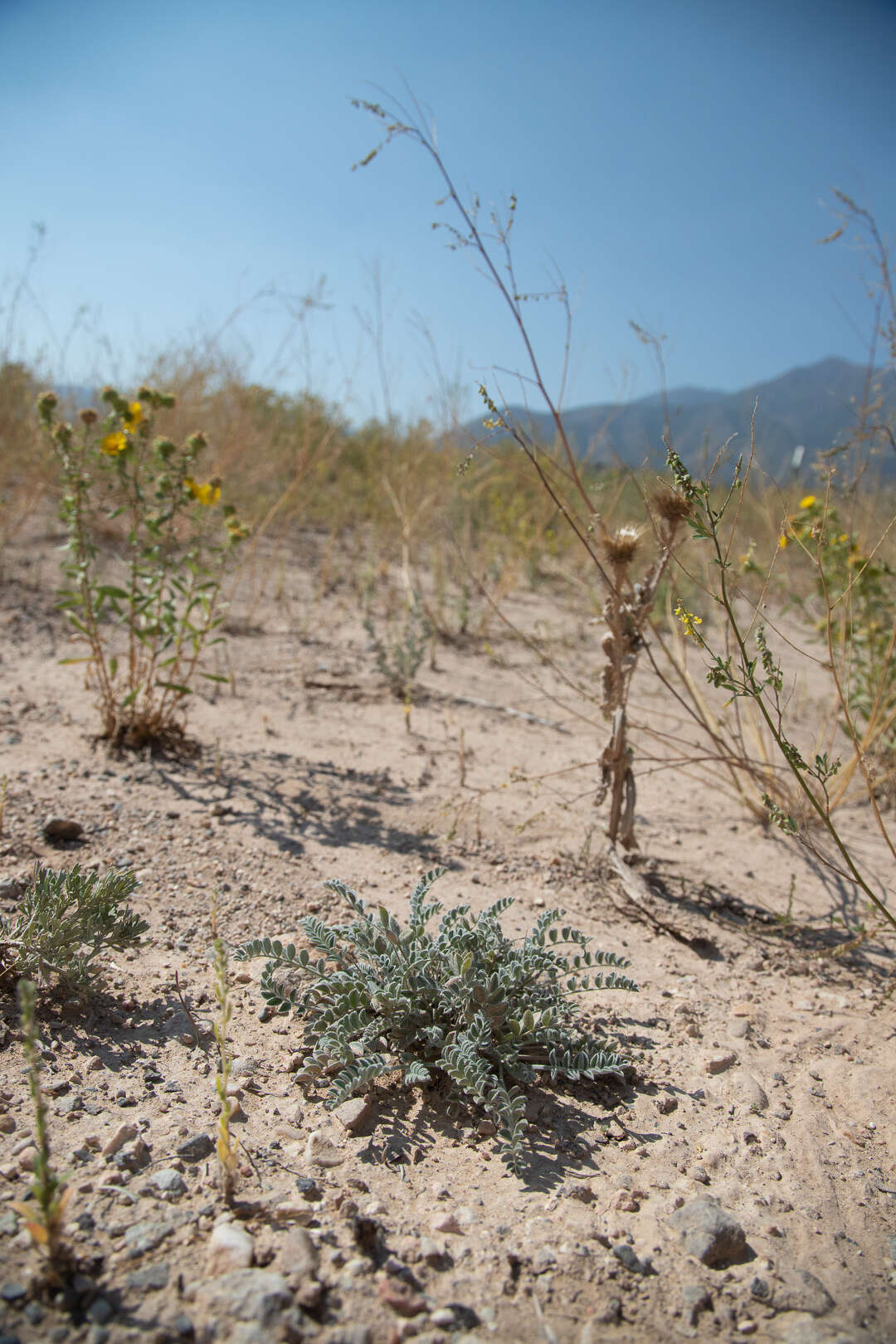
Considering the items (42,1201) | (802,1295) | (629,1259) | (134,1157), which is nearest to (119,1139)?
(134,1157)

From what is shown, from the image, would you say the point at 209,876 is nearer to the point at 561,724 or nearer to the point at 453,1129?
the point at 453,1129

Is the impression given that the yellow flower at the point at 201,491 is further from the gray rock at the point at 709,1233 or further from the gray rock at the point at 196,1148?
the gray rock at the point at 709,1233

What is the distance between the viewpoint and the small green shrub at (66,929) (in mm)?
1424

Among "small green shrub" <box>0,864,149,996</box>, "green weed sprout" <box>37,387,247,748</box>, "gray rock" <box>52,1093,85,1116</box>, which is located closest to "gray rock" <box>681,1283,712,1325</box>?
"gray rock" <box>52,1093,85,1116</box>

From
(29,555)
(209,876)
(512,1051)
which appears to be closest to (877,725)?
(512,1051)

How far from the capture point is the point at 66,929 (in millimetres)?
1451

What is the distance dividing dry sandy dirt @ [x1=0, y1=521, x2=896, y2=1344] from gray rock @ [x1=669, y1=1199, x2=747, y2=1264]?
0.01m

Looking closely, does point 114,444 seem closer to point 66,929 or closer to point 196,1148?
point 66,929

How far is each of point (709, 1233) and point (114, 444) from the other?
2.40 metres

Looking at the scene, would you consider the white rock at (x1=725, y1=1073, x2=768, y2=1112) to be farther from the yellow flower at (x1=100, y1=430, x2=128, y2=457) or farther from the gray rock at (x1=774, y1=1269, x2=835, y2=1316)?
the yellow flower at (x1=100, y1=430, x2=128, y2=457)

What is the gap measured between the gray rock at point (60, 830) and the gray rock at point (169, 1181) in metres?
1.16

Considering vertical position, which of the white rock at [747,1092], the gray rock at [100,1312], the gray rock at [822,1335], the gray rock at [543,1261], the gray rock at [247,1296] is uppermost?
the gray rock at [100,1312]

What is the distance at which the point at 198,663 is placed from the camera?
3805mm

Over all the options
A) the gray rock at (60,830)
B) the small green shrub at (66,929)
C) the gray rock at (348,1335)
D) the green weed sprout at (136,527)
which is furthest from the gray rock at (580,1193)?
the green weed sprout at (136,527)
